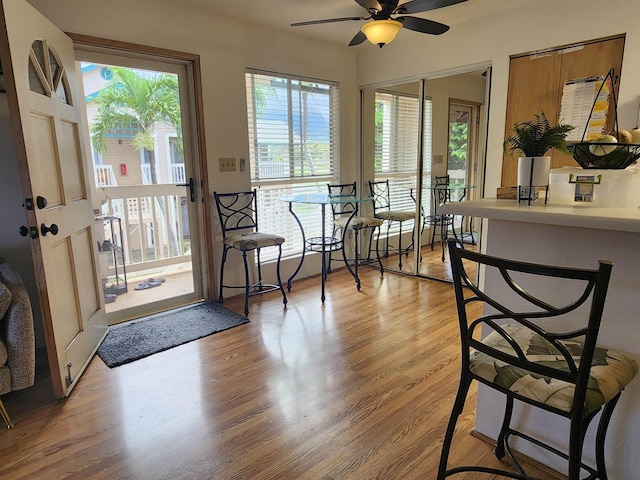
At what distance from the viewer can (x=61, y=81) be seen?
94.3 inches

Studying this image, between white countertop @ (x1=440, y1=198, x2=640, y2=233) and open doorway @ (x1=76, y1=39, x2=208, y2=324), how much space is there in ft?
7.97

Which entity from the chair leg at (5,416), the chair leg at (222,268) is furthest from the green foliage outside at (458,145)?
the chair leg at (5,416)

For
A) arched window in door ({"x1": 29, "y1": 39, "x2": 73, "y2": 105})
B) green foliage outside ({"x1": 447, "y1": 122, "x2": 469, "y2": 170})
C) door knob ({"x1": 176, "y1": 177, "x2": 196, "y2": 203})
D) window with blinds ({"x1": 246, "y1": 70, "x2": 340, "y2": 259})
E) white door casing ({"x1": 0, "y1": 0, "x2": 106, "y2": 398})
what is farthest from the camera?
green foliage outside ({"x1": 447, "y1": 122, "x2": 469, "y2": 170})

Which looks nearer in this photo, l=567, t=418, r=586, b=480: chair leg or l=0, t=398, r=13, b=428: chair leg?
l=567, t=418, r=586, b=480: chair leg

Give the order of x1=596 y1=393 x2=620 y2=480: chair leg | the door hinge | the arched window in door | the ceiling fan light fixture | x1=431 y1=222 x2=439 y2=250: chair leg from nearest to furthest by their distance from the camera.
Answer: x1=596 y1=393 x2=620 y2=480: chair leg < the arched window in door < the door hinge < the ceiling fan light fixture < x1=431 y1=222 x2=439 y2=250: chair leg

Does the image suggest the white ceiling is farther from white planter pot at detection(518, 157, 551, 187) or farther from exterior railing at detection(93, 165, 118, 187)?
white planter pot at detection(518, 157, 551, 187)

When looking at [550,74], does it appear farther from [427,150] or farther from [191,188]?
[191,188]

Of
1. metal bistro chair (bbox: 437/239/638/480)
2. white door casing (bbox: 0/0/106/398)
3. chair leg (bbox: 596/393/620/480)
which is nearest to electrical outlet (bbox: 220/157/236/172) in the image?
white door casing (bbox: 0/0/106/398)

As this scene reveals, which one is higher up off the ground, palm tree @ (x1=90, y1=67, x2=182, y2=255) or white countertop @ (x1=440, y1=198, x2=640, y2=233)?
palm tree @ (x1=90, y1=67, x2=182, y2=255)

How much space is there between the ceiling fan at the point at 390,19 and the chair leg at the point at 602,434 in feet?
7.17

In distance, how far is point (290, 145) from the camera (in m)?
3.92

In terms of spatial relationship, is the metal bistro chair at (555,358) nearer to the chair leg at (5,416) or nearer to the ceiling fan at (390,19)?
the ceiling fan at (390,19)

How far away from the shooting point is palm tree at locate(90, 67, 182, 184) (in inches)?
122

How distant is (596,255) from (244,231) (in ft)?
9.14
